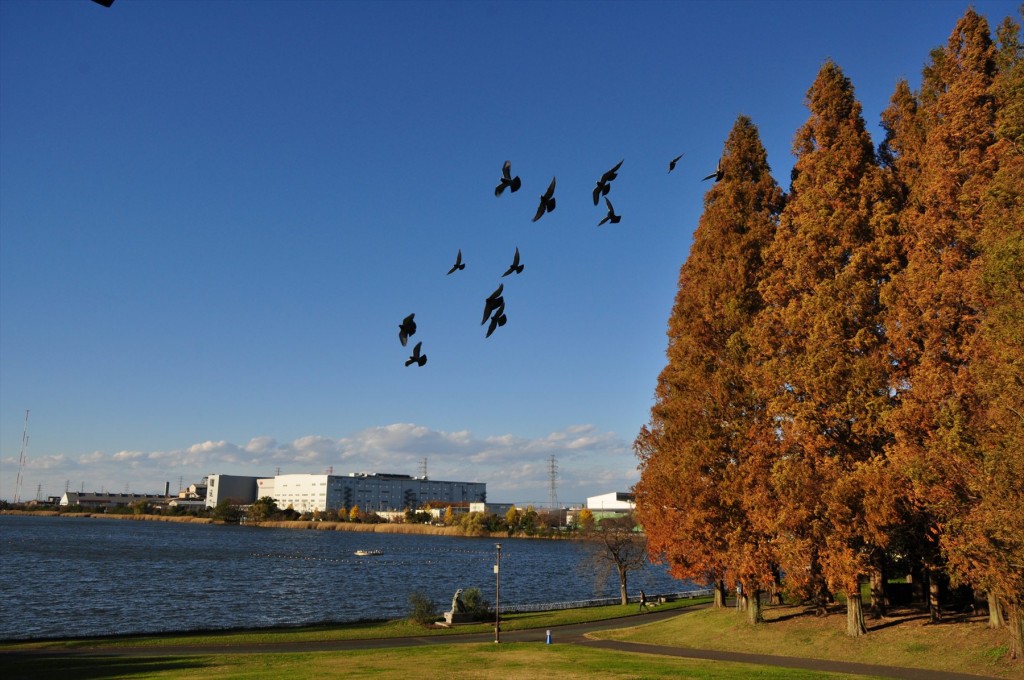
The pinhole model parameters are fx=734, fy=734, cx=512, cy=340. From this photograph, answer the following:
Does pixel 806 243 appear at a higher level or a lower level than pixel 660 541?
higher

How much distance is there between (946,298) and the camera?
75.5 ft

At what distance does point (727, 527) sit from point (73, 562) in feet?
308

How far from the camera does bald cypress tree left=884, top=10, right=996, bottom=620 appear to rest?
21797 millimetres

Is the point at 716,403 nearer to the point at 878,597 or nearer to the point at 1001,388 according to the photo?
the point at 878,597

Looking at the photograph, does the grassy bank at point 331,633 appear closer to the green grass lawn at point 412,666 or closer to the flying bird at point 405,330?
the green grass lawn at point 412,666

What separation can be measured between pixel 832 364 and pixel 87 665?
30830mm

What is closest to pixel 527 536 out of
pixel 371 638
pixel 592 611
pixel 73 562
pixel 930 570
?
pixel 73 562

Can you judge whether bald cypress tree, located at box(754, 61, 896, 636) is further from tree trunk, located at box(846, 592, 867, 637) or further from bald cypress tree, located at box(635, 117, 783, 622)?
bald cypress tree, located at box(635, 117, 783, 622)

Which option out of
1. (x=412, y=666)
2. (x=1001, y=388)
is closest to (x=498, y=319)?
(x=1001, y=388)

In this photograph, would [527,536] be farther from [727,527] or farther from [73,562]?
[727,527]

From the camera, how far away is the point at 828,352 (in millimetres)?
25656

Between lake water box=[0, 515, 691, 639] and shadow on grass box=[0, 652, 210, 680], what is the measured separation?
46.3ft

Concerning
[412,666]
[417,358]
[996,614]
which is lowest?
[412,666]

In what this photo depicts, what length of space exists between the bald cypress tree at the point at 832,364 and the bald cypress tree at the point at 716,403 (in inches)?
80.8
